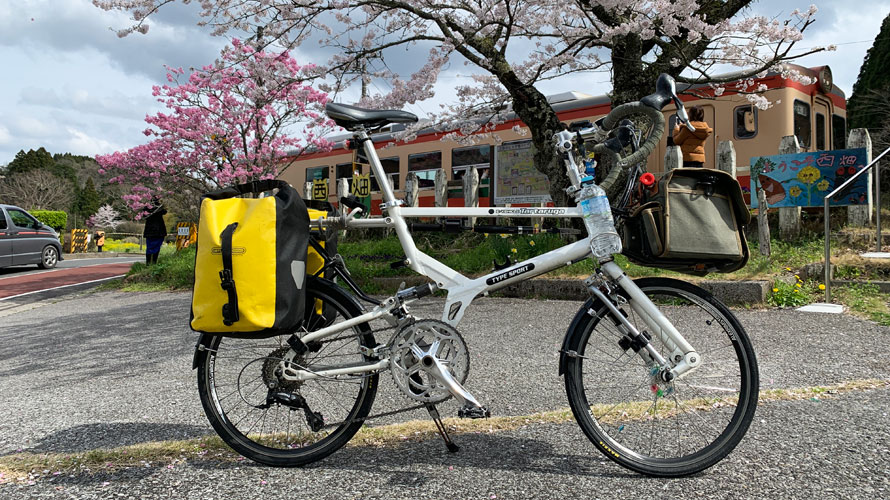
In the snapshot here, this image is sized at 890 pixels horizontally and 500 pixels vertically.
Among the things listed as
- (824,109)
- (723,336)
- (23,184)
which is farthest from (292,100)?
(23,184)

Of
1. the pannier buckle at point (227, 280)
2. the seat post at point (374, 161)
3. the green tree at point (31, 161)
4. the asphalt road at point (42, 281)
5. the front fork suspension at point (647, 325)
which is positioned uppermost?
the green tree at point (31, 161)

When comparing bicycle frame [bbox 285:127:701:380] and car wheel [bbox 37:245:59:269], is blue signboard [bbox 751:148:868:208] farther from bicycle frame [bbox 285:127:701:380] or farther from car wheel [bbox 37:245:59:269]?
car wheel [bbox 37:245:59:269]

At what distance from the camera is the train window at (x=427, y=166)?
13.1m

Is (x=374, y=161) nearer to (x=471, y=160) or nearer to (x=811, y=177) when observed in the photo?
(x=811, y=177)

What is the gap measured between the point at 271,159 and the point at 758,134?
32.6ft

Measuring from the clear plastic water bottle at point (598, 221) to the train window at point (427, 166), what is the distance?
34.9 feet

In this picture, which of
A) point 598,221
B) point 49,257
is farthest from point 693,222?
point 49,257

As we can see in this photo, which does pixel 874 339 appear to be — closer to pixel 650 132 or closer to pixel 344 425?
pixel 650 132

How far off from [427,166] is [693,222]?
37.1 feet

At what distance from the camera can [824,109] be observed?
1026cm

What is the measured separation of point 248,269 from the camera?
2.21 meters

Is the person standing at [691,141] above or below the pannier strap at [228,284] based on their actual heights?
above

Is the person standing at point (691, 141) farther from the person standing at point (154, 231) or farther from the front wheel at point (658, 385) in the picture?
the person standing at point (154, 231)

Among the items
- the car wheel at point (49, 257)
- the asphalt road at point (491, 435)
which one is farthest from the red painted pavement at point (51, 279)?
the asphalt road at point (491, 435)
